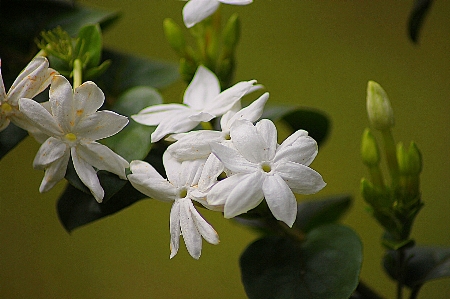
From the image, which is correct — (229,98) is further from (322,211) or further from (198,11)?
(322,211)

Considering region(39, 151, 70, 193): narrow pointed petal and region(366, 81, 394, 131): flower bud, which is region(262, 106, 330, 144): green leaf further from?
region(39, 151, 70, 193): narrow pointed petal

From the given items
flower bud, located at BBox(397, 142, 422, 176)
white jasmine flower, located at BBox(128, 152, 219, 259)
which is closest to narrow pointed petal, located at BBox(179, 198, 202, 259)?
white jasmine flower, located at BBox(128, 152, 219, 259)

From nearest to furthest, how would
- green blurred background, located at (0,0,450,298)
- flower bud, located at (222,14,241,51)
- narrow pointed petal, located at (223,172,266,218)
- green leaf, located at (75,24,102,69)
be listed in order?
1. narrow pointed petal, located at (223,172,266,218)
2. green leaf, located at (75,24,102,69)
3. flower bud, located at (222,14,241,51)
4. green blurred background, located at (0,0,450,298)

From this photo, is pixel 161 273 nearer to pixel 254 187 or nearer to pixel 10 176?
pixel 10 176

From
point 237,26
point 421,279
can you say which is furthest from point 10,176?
point 421,279

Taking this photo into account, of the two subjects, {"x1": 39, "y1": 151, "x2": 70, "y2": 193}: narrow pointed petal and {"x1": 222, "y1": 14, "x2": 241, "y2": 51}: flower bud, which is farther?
{"x1": 222, "y1": 14, "x2": 241, "y2": 51}: flower bud

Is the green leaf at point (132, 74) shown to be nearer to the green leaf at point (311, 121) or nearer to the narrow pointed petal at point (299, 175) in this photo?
the green leaf at point (311, 121)

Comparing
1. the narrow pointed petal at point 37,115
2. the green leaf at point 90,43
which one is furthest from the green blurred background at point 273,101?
the narrow pointed petal at point 37,115

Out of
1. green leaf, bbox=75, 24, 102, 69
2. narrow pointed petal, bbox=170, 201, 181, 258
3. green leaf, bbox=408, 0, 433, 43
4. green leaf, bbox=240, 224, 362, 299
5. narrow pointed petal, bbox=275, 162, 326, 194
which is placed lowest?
green leaf, bbox=240, 224, 362, 299
